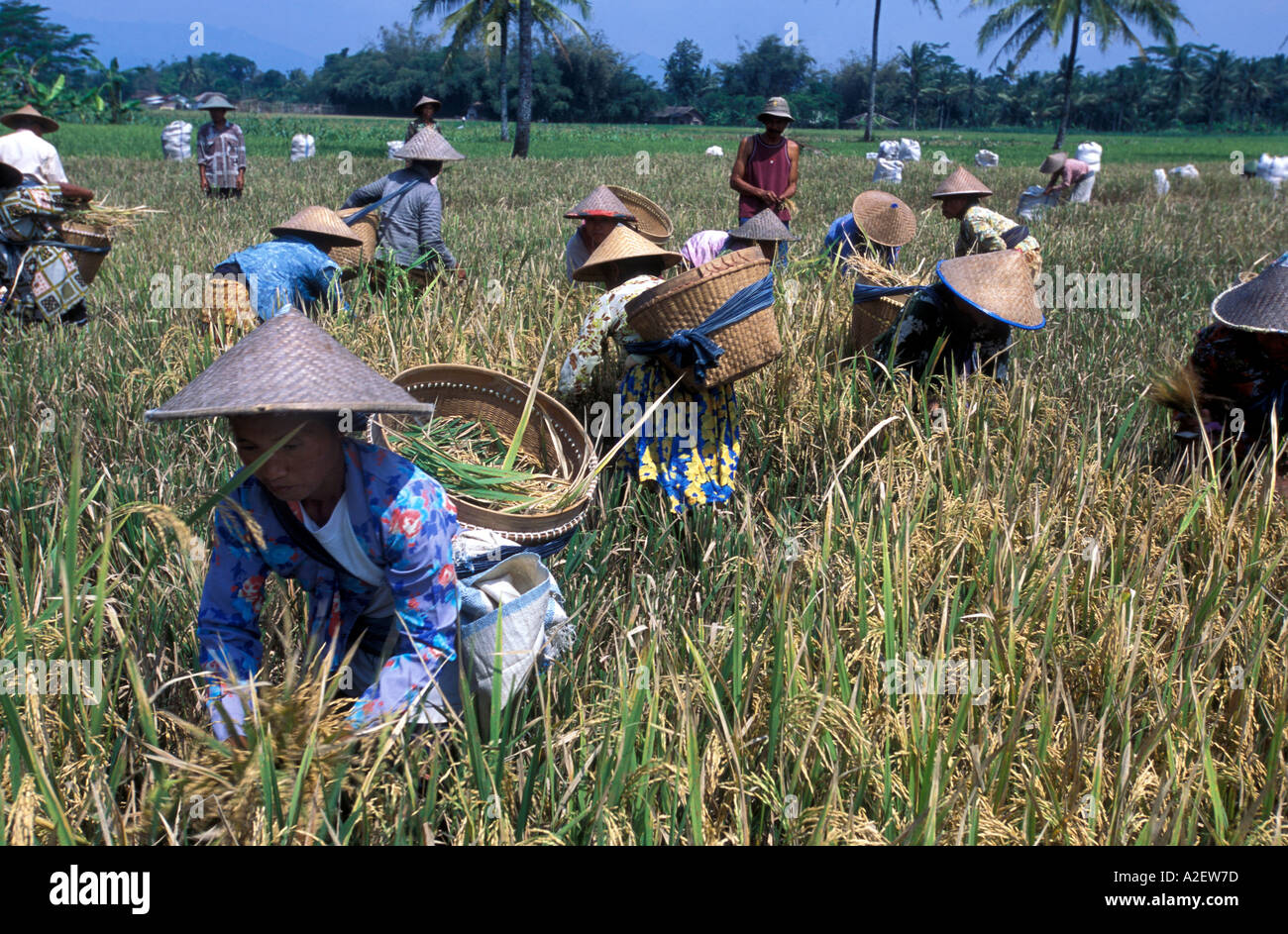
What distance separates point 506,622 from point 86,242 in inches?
154

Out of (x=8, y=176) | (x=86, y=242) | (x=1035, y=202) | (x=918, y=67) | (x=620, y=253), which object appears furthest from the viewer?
(x=918, y=67)

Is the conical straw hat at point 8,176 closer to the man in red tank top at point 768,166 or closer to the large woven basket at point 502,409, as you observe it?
the large woven basket at point 502,409

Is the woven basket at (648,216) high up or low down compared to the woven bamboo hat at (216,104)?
down

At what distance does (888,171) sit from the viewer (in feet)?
51.3

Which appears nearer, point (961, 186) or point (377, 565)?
point (377, 565)

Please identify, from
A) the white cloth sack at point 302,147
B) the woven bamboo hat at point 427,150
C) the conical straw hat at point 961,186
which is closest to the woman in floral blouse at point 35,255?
the woven bamboo hat at point 427,150

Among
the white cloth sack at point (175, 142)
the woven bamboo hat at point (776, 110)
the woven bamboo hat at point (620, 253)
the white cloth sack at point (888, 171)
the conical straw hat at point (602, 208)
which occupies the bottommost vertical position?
the woven bamboo hat at point (620, 253)

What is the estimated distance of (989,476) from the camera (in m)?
2.78

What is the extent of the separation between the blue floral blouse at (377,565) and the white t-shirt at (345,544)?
0.5 inches

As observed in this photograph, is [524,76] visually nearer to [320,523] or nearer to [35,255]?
[35,255]

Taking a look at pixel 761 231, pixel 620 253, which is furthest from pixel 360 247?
pixel 761 231

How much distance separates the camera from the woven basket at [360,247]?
4.73 meters

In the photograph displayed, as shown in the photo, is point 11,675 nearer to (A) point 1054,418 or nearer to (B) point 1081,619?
(B) point 1081,619
